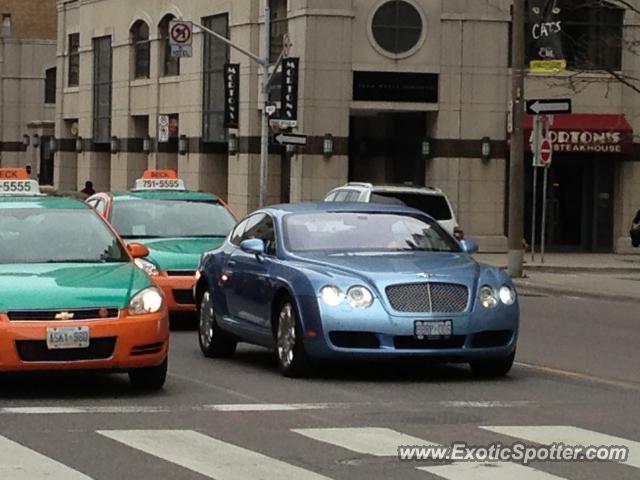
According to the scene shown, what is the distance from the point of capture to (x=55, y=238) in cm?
1399

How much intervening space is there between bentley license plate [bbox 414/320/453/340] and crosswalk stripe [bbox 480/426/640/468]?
8.56 feet

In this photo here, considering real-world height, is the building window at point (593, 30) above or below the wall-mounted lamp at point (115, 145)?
above

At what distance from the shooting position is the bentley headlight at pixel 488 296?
14.0 meters

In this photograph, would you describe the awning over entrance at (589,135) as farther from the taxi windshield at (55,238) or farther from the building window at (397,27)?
the taxi windshield at (55,238)

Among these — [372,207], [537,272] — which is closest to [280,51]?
[537,272]

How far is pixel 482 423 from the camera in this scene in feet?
37.3

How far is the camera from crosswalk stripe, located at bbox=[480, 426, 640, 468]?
1038 centimetres

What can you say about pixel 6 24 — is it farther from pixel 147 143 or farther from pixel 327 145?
pixel 327 145

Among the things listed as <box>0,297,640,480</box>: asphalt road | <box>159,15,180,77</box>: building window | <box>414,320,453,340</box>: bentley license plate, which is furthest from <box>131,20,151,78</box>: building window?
<box>414,320,453,340</box>: bentley license plate

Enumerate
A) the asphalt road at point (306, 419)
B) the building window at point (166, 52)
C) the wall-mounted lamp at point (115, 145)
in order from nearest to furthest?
the asphalt road at point (306, 419), the building window at point (166, 52), the wall-mounted lamp at point (115, 145)

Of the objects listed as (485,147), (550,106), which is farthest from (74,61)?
(550,106)

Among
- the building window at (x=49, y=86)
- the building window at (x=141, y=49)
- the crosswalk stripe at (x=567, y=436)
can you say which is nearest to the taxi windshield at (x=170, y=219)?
the crosswalk stripe at (x=567, y=436)

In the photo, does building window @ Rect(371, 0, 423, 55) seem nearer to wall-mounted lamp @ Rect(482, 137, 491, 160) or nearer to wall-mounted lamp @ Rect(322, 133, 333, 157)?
wall-mounted lamp @ Rect(322, 133, 333, 157)

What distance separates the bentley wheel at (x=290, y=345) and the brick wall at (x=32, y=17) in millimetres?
83805
